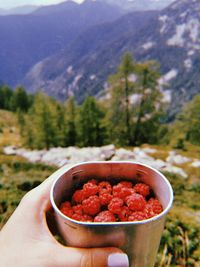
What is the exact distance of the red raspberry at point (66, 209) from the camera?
1.95 metres

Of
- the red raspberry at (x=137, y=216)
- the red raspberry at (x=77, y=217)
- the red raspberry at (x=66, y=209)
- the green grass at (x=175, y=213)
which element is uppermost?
the red raspberry at (x=137, y=216)

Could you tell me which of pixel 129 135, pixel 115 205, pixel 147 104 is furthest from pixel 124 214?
pixel 129 135

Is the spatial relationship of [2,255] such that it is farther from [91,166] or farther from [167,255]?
[167,255]

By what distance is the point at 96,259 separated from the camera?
5.70ft

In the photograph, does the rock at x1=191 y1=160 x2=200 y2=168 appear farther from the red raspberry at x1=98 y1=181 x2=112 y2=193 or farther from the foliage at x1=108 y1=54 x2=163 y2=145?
the red raspberry at x1=98 y1=181 x2=112 y2=193

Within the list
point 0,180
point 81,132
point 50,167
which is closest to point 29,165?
point 50,167

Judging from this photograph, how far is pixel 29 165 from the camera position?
11.6 meters

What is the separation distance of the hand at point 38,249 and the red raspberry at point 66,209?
0.17 metres

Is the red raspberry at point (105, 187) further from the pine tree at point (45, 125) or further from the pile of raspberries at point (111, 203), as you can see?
the pine tree at point (45, 125)

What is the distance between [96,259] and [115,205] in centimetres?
36

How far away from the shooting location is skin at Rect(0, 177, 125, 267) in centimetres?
175

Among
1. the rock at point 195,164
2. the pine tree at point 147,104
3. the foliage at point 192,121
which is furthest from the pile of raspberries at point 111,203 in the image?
the foliage at point 192,121

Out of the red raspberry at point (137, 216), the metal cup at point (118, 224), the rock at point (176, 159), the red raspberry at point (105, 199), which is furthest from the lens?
the rock at point (176, 159)

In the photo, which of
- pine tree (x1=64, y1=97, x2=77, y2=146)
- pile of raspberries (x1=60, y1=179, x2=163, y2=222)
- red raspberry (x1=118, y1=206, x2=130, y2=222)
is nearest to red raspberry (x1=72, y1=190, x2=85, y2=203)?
pile of raspberries (x1=60, y1=179, x2=163, y2=222)
